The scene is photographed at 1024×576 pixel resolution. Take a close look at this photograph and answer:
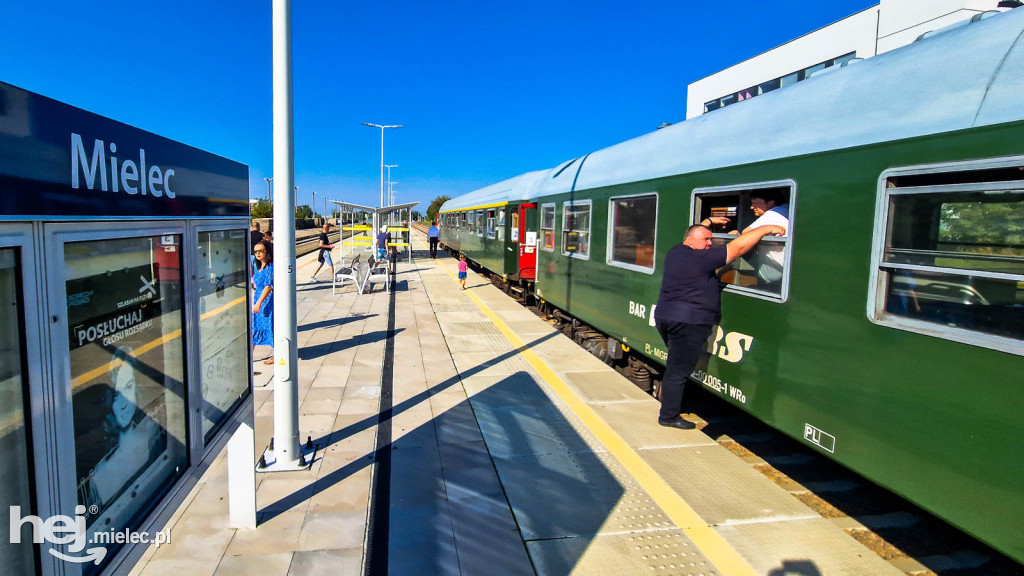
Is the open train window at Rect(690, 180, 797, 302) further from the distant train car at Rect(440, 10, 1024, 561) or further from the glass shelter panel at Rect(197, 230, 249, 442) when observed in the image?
the glass shelter panel at Rect(197, 230, 249, 442)

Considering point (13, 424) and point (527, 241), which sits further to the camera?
point (527, 241)

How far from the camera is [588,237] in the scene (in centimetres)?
783

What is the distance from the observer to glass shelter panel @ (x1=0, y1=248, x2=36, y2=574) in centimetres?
148

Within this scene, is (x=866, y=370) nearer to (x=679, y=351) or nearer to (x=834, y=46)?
(x=679, y=351)

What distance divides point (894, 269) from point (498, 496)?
9.22 feet

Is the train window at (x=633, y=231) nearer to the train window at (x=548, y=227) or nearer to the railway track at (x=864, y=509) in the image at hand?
the railway track at (x=864, y=509)

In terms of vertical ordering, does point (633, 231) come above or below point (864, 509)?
above

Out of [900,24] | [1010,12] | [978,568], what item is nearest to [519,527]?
[978,568]

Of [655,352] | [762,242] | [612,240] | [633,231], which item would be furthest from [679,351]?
[612,240]

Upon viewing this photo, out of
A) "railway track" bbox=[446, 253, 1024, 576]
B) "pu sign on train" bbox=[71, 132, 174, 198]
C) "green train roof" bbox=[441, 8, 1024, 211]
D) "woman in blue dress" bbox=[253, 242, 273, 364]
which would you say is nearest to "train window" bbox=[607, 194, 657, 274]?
"green train roof" bbox=[441, 8, 1024, 211]

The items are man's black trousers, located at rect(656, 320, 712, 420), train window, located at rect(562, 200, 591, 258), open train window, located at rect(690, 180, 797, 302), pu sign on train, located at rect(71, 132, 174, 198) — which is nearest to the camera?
pu sign on train, located at rect(71, 132, 174, 198)

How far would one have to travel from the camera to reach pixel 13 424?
1.51 meters

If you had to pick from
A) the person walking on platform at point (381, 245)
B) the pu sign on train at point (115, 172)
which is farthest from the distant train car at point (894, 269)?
the person walking on platform at point (381, 245)

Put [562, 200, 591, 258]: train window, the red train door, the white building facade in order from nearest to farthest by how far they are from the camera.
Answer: [562, 200, 591, 258]: train window < the red train door < the white building facade
